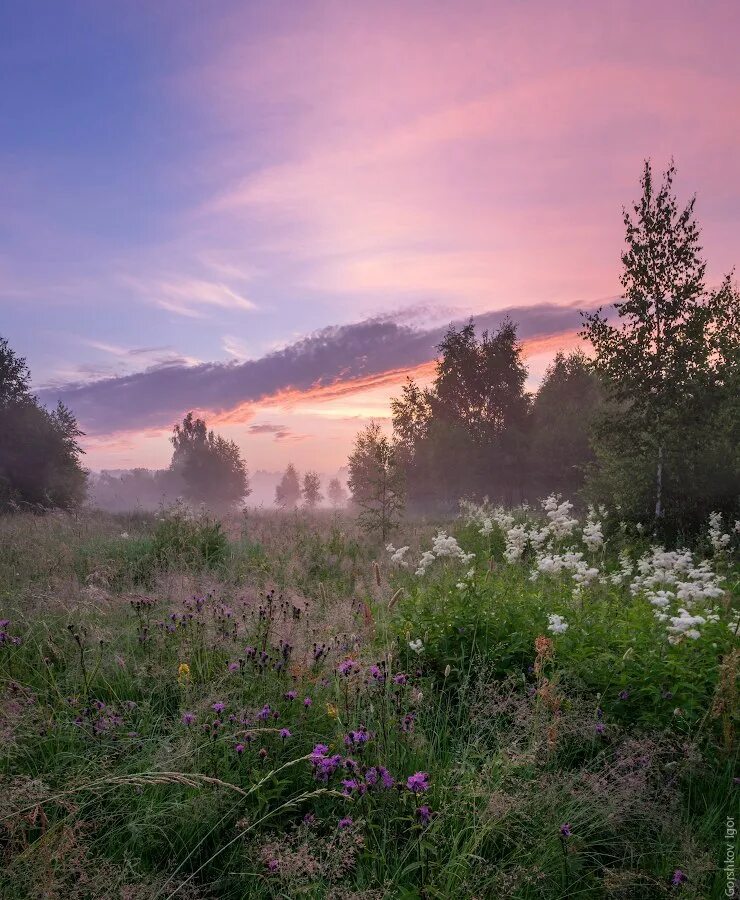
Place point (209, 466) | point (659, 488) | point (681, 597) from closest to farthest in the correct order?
point (681, 597) → point (659, 488) → point (209, 466)

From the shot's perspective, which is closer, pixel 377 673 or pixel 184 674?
pixel 377 673

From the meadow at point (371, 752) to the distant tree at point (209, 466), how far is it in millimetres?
63547

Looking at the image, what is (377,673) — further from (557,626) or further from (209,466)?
(209,466)

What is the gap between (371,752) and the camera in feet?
10.4

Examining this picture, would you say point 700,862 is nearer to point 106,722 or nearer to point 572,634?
point 572,634

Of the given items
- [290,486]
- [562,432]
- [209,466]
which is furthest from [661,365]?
[290,486]

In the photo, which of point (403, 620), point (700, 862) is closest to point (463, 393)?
point (403, 620)

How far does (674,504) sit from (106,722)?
15.5 metres

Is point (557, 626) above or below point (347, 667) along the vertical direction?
below

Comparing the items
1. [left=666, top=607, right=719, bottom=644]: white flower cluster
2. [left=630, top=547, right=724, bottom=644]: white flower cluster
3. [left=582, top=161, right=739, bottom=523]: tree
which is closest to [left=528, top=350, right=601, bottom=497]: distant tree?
[left=582, top=161, right=739, bottom=523]: tree

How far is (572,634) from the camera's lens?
4.54 meters

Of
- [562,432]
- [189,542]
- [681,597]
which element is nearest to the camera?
[681,597]

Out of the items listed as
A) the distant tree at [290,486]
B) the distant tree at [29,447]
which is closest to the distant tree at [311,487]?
the distant tree at [290,486]

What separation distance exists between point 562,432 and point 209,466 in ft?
149
